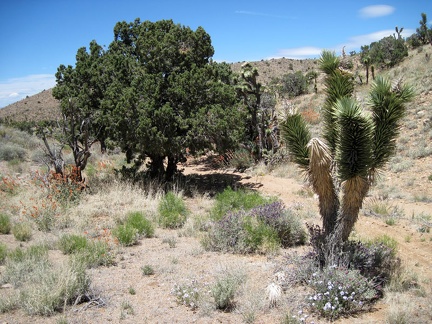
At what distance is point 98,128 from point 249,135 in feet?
25.7

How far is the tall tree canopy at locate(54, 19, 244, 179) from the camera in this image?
480 inches

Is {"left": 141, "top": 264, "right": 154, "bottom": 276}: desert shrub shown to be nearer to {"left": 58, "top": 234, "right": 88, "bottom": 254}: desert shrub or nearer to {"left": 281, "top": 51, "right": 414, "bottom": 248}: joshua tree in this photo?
{"left": 58, "top": 234, "right": 88, "bottom": 254}: desert shrub

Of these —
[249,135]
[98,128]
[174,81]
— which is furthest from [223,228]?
[249,135]

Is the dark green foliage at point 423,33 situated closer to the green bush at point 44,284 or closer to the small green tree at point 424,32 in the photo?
the small green tree at point 424,32

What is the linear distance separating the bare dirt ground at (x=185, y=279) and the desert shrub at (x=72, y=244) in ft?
0.61

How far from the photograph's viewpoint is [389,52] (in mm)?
35750

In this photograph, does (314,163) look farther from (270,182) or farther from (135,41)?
(135,41)

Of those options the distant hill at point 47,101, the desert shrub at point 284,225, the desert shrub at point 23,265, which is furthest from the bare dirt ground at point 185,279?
the distant hill at point 47,101

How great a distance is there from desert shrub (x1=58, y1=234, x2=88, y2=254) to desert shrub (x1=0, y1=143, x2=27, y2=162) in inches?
545

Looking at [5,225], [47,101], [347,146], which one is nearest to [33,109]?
[47,101]

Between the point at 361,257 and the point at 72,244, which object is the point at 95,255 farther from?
the point at 361,257

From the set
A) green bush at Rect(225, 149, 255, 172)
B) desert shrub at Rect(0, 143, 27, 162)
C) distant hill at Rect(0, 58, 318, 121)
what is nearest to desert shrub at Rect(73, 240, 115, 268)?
green bush at Rect(225, 149, 255, 172)

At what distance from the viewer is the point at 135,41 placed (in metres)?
13.9

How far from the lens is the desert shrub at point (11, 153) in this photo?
19.5m
